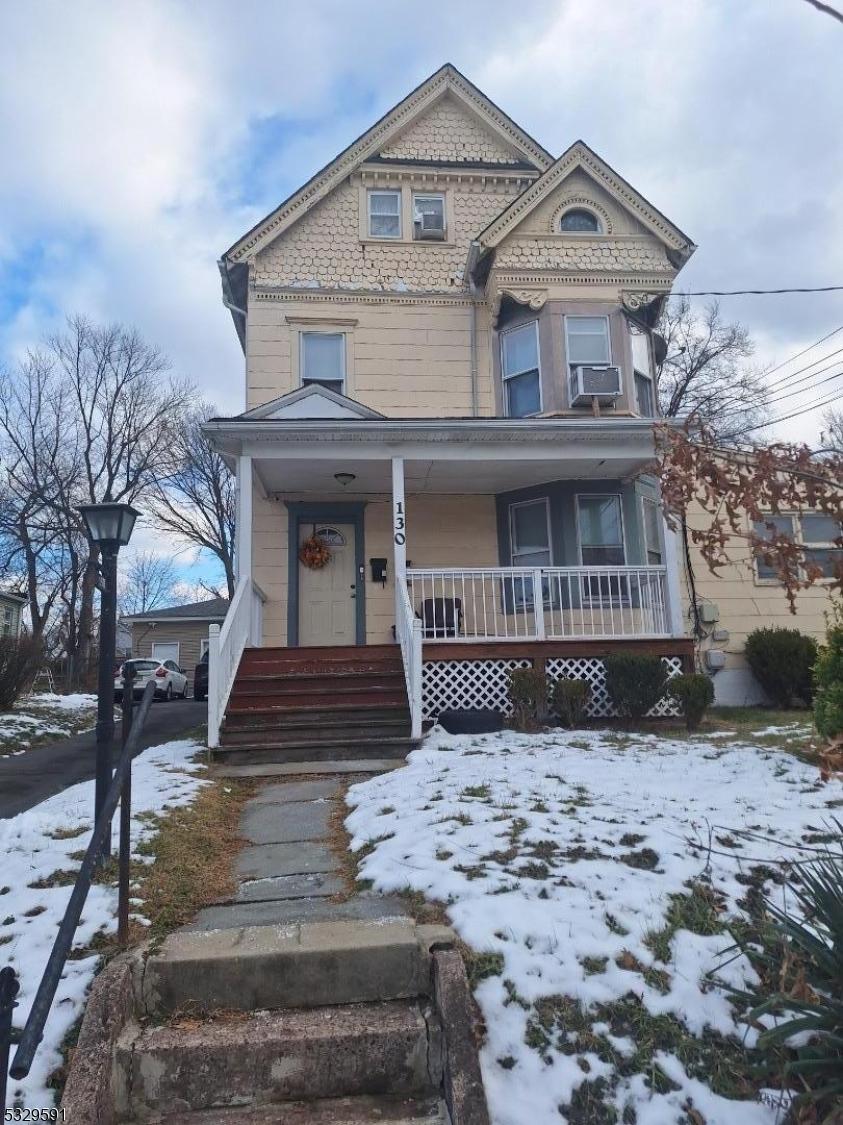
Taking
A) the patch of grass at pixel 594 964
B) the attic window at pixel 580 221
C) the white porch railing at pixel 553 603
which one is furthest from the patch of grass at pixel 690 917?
the attic window at pixel 580 221

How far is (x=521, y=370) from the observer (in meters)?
12.6

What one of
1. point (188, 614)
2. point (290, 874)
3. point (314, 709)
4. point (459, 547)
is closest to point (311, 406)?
point (459, 547)

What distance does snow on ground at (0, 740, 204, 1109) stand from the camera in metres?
2.83

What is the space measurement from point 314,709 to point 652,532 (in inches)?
247

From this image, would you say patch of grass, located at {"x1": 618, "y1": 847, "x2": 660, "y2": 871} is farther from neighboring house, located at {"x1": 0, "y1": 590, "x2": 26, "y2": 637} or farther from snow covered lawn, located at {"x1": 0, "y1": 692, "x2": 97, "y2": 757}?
neighboring house, located at {"x1": 0, "y1": 590, "x2": 26, "y2": 637}

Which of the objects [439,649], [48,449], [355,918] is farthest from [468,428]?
[48,449]

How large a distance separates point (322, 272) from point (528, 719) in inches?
332

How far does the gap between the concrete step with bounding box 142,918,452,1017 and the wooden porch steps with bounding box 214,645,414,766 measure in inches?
188

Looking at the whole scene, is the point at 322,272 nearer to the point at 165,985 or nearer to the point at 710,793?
the point at 710,793

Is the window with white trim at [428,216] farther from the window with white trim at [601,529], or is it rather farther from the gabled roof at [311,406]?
the window with white trim at [601,529]

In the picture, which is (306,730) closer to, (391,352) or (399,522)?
(399,522)

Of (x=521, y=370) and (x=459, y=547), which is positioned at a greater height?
(x=521, y=370)

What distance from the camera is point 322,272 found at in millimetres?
13195

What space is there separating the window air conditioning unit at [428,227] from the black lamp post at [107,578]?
9888 millimetres
